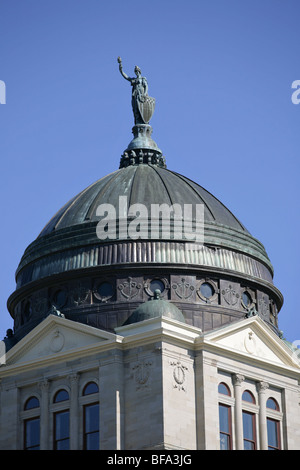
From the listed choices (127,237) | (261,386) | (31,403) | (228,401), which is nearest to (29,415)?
(31,403)

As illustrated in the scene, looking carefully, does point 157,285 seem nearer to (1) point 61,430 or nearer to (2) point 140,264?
(2) point 140,264

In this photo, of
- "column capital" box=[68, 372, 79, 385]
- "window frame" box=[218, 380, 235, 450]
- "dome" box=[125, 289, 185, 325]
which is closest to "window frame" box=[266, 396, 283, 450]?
"window frame" box=[218, 380, 235, 450]

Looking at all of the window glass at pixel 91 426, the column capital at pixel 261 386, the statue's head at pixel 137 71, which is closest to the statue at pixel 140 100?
the statue's head at pixel 137 71

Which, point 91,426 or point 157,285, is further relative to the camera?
point 157,285

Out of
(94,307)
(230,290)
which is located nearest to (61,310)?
(94,307)

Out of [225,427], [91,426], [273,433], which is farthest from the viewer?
[273,433]

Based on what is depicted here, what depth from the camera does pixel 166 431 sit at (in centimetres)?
8581

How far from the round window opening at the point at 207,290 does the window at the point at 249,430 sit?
22.6 feet

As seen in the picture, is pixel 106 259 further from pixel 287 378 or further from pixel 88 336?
pixel 287 378

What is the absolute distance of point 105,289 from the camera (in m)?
93.2

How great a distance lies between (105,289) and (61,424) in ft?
26.2

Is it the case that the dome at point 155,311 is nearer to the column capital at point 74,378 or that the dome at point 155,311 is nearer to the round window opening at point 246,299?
the column capital at point 74,378

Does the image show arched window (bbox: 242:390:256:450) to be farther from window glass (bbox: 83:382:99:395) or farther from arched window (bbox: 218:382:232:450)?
window glass (bbox: 83:382:99:395)

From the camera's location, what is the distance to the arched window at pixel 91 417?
88.1 m
